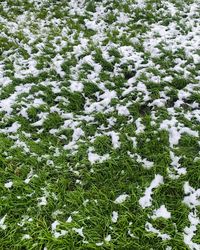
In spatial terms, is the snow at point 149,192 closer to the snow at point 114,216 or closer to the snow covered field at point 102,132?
the snow covered field at point 102,132

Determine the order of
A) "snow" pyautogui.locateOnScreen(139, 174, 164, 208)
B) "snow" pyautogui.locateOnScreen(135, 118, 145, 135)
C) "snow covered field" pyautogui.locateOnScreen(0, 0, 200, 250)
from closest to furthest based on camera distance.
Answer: "snow covered field" pyautogui.locateOnScreen(0, 0, 200, 250), "snow" pyautogui.locateOnScreen(139, 174, 164, 208), "snow" pyautogui.locateOnScreen(135, 118, 145, 135)

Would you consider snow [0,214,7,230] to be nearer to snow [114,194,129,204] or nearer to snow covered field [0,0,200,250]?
snow covered field [0,0,200,250]

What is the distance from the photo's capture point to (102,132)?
5016 millimetres

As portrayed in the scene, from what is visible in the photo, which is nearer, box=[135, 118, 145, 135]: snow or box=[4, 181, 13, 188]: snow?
box=[4, 181, 13, 188]: snow

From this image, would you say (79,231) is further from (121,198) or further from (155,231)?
(155,231)

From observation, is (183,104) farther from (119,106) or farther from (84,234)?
(84,234)

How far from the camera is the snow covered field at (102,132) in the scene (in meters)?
3.81

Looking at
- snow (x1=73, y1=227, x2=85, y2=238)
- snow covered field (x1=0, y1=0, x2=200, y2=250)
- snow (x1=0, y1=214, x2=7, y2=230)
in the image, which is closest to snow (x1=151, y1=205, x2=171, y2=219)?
snow covered field (x1=0, y1=0, x2=200, y2=250)

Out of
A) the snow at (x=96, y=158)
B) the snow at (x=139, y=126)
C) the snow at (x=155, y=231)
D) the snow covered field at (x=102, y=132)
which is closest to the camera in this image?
the snow at (x=155, y=231)

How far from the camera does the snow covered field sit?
3.81m

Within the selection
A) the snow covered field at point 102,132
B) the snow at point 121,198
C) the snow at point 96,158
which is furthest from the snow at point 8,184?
the snow at point 121,198

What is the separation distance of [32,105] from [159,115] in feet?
6.65

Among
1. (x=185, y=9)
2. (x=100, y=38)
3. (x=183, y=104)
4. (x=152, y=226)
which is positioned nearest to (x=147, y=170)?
(x=152, y=226)

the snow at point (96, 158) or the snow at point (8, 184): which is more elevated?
the snow at point (96, 158)
